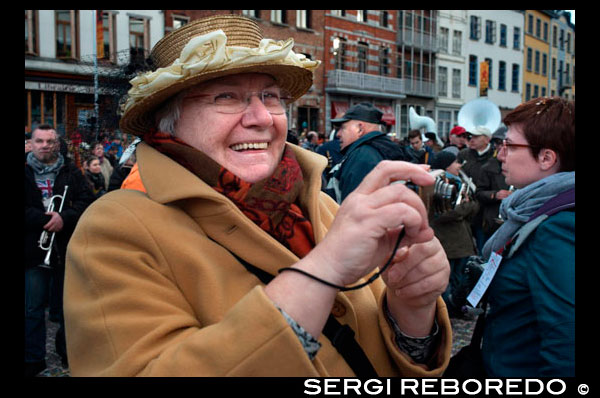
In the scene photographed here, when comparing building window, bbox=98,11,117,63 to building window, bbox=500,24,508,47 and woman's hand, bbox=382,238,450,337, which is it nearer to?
woman's hand, bbox=382,238,450,337

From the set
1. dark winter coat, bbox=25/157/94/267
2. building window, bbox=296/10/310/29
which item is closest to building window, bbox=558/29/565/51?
building window, bbox=296/10/310/29

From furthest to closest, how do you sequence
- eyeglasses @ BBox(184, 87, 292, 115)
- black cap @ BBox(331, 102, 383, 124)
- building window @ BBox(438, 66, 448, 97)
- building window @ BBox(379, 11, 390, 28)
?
building window @ BBox(438, 66, 448, 97), building window @ BBox(379, 11, 390, 28), black cap @ BBox(331, 102, 383, 124), eyeglasses @ BBox(184, 87, 292, 115)

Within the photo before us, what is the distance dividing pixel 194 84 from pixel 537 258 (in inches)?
61.4

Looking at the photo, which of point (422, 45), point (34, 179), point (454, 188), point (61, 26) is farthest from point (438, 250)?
point (422, 45)

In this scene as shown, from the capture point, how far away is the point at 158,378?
1189mm

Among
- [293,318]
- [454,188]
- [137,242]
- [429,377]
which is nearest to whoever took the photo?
[293,318]

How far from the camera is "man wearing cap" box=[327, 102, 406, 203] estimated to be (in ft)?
15.4

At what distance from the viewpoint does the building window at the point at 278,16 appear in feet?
81.7

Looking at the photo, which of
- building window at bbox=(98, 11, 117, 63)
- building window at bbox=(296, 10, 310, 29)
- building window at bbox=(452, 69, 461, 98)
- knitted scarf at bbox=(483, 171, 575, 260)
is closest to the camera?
knitted scarf at bbox=(483, 171, 575, 260)

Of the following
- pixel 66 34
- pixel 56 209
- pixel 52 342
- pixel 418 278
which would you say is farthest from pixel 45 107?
pixel 418 278

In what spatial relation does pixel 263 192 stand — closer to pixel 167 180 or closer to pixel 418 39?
pixel 167 180

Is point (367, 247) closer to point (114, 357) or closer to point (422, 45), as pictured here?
point (114, 357)

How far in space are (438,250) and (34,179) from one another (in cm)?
423

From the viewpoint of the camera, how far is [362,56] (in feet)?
95.7
